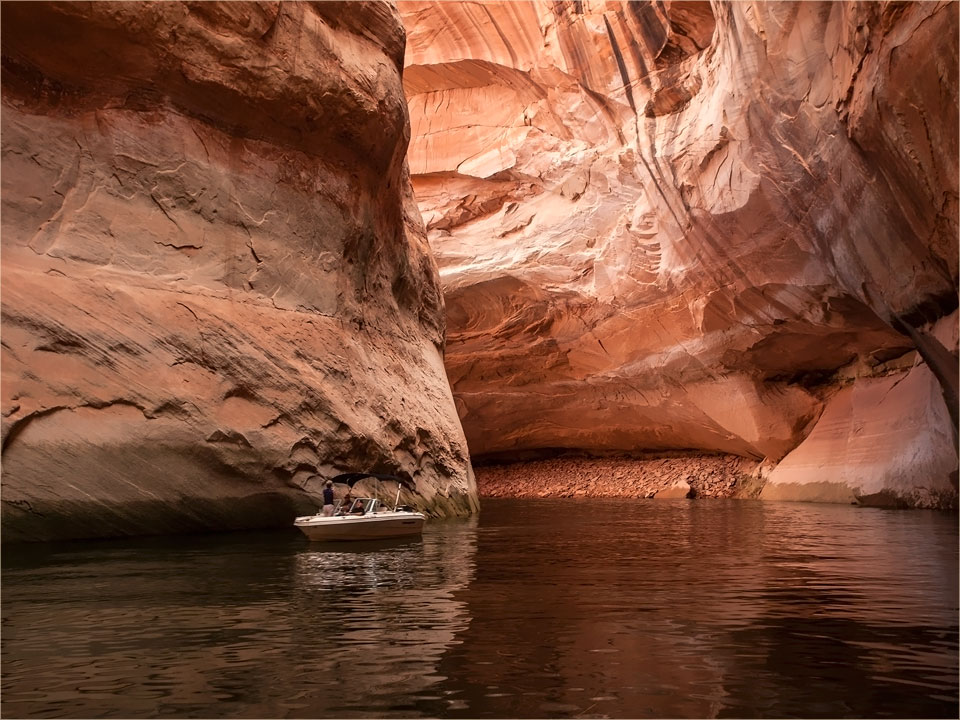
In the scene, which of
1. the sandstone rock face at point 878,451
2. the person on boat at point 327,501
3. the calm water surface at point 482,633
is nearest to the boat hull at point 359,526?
the person on boat at point 327,501

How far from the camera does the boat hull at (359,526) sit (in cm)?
1113

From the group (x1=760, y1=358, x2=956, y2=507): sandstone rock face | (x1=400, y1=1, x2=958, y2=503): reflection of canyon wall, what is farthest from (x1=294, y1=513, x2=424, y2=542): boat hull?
(x1=760, y1=358, x2=956, y2=507): sandstone rock face

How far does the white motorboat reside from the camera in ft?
36.6

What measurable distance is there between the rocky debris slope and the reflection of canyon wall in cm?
87

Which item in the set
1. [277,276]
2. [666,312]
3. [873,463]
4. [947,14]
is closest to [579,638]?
[947,14]

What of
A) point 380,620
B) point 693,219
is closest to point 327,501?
point 380,620

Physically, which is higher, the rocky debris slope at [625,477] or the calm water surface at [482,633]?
the rocky debris slope at [625,477]

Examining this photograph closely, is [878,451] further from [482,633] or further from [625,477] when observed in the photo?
[482,633]

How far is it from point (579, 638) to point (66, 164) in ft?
34.2

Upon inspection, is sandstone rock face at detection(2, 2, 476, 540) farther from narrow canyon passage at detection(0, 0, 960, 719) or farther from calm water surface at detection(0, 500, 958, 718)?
calm water surface at detection(0, 500, 958, 718)

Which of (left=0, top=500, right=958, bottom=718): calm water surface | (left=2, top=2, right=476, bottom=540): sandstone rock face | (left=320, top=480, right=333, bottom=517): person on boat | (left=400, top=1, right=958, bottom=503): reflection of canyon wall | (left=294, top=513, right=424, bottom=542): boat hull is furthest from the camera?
(left=400, top=1, right=958, bottom=503): reflection of canyon wall

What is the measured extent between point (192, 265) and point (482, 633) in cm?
958

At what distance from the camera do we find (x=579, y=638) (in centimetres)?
503

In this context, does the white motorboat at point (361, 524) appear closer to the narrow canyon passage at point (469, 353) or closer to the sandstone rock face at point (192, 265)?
the narrow canyon passage at point (469, 353)
